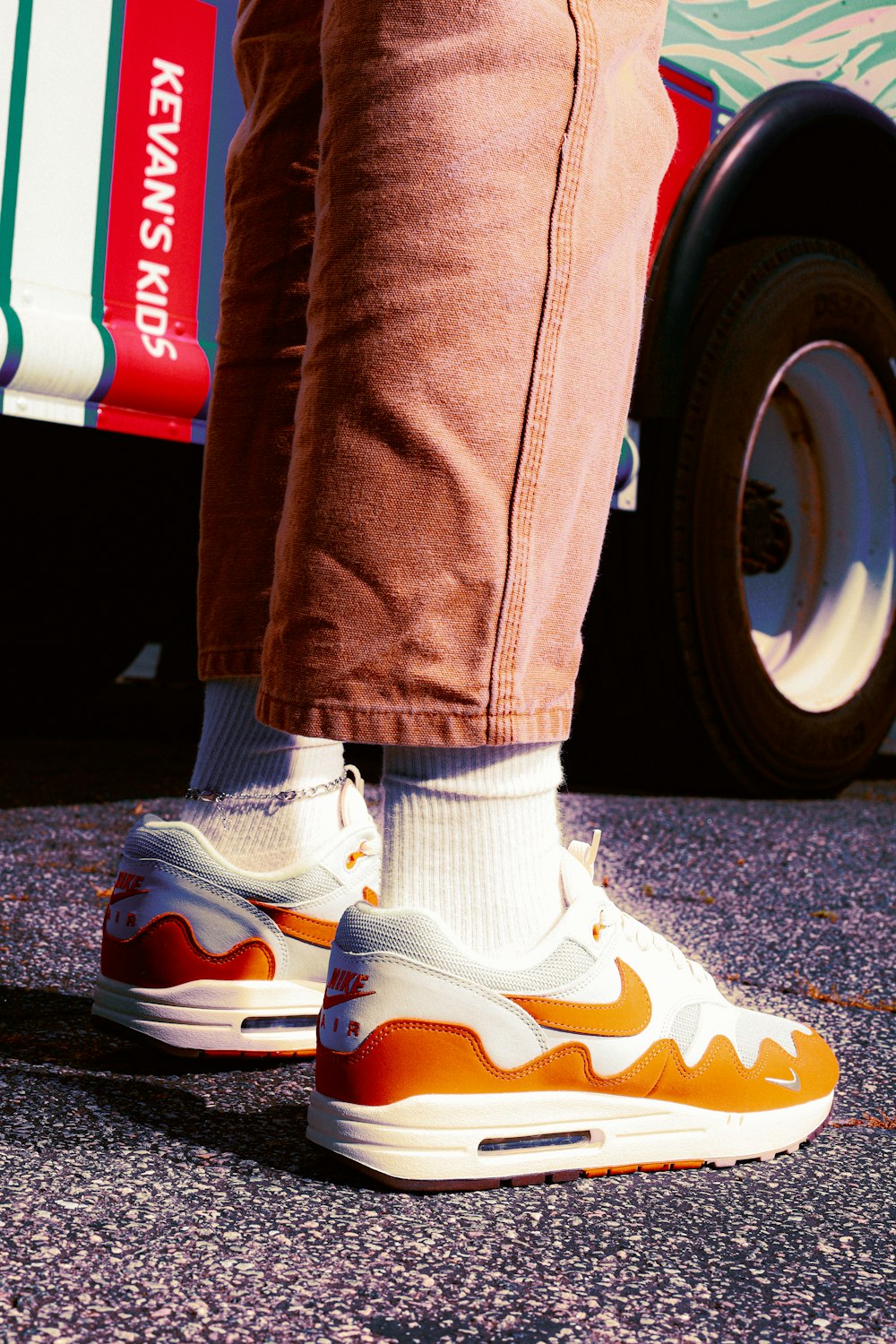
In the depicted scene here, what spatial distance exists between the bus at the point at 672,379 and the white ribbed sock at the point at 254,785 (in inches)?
28.1

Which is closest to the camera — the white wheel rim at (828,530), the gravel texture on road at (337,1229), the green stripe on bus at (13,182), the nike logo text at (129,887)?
the gravel texture on road at (337,1229)

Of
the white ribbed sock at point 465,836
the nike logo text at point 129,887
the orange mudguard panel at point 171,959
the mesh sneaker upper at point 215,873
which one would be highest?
the white ribbed sock at point 465,836

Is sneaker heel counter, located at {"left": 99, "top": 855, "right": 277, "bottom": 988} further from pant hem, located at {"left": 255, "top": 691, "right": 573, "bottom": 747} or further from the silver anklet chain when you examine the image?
pant hem, located at {"left": 255, "top": 691, "right": 573, "bottom": 747}

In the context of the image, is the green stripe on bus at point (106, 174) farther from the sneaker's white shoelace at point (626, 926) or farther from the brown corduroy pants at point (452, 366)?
the sneaker's white shoelace at point (626, 926)

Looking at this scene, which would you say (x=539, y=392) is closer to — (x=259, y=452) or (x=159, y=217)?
(x=259, y=452)

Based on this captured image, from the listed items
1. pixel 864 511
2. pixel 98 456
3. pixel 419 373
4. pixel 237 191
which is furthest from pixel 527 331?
pixel 864 511

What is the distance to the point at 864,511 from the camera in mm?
2814

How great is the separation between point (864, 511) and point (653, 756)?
2.36 ft

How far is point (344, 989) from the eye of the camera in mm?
834

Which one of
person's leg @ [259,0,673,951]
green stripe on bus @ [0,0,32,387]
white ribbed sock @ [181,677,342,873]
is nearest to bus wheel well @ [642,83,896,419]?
green stripe on bus @ [0,0,32,387]

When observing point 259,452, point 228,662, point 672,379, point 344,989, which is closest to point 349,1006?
point 344,989

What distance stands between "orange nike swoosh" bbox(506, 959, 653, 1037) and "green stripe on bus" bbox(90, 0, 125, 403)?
1.11 meters

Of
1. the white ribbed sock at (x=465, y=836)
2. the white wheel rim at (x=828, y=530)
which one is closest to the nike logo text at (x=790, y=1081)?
the white ribbed sock at (x=465, y=836)

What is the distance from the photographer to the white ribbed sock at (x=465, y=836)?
2.80 feet
